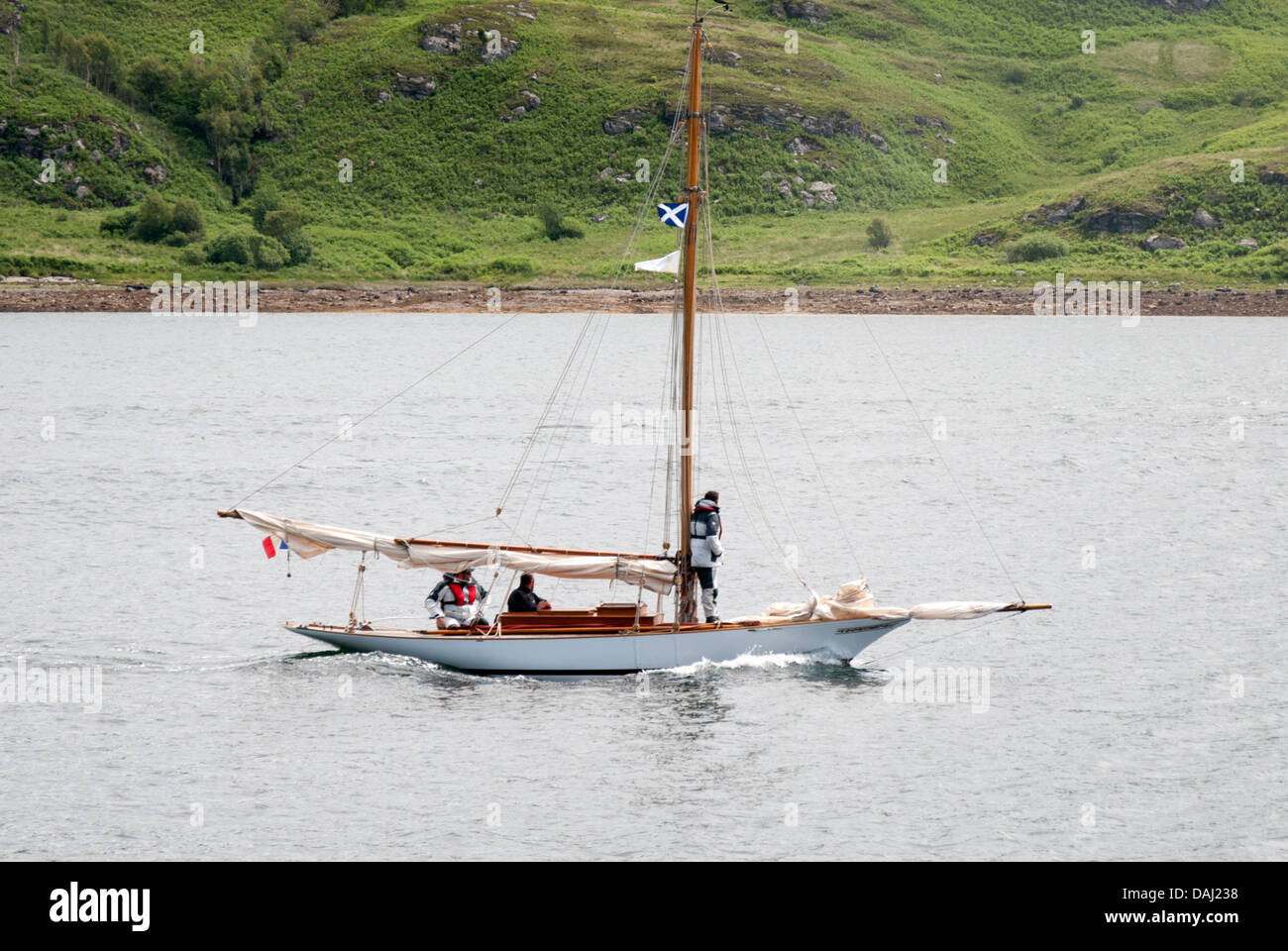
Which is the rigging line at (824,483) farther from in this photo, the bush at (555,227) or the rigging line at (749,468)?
the bush at (555,227)

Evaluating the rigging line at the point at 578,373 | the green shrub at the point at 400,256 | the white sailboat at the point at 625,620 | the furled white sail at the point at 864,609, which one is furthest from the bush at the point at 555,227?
the furled white sail at the point at 864,609

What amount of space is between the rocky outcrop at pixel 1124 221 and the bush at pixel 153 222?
106443 millimetres

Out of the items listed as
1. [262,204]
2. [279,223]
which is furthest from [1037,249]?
[262,204]

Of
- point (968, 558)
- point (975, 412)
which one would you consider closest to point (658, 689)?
point (968, 558)

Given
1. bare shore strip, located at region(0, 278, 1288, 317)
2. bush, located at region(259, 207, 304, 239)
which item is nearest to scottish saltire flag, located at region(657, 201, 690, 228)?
bare shore strip, located at region(0, 278, 1288, 317)

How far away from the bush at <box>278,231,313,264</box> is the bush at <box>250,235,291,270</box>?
168 centimetres

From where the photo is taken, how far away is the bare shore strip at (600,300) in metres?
170

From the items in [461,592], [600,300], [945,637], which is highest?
[600,300]

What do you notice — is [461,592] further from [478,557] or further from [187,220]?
[187,220]

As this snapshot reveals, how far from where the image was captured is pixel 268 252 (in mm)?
173125

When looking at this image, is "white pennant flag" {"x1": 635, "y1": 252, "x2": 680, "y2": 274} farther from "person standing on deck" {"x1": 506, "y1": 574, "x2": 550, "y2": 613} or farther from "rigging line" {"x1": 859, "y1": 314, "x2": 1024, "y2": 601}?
"rigging line" {"x1": 859, "y1": 314, "x2": 1024, "y2": 601}

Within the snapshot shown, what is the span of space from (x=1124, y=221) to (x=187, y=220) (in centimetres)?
10827
